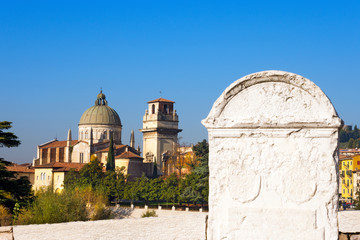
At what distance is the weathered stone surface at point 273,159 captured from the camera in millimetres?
3088

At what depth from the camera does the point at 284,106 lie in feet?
10.3

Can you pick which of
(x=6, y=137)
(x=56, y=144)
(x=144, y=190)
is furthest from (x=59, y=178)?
(x=6, y=137)

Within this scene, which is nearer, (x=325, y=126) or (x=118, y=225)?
(x=325, y=126)

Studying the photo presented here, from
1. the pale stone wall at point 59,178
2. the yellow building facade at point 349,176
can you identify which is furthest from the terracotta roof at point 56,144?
the yellow building facade at point 349,176

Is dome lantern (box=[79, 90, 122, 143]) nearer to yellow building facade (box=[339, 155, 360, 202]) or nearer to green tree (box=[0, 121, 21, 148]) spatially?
yellow building facade (box=[339, 155, 360, 202])

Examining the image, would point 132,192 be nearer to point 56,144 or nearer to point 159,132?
point 159,132

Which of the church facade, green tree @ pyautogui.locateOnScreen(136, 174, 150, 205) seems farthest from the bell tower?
green tree @ pyautogui.locateOnScreen(136, 174, 150, 205)

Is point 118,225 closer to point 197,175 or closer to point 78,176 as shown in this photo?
point 197,175

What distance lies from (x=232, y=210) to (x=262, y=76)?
2.74 feet

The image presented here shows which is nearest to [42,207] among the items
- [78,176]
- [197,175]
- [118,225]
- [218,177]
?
[118,225]

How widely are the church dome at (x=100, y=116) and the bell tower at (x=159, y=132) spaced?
606 cm

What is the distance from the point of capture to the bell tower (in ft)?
195

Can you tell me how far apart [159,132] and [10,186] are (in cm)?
4520

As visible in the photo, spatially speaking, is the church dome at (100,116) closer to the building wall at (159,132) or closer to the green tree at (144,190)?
the building wall at (159,132)
